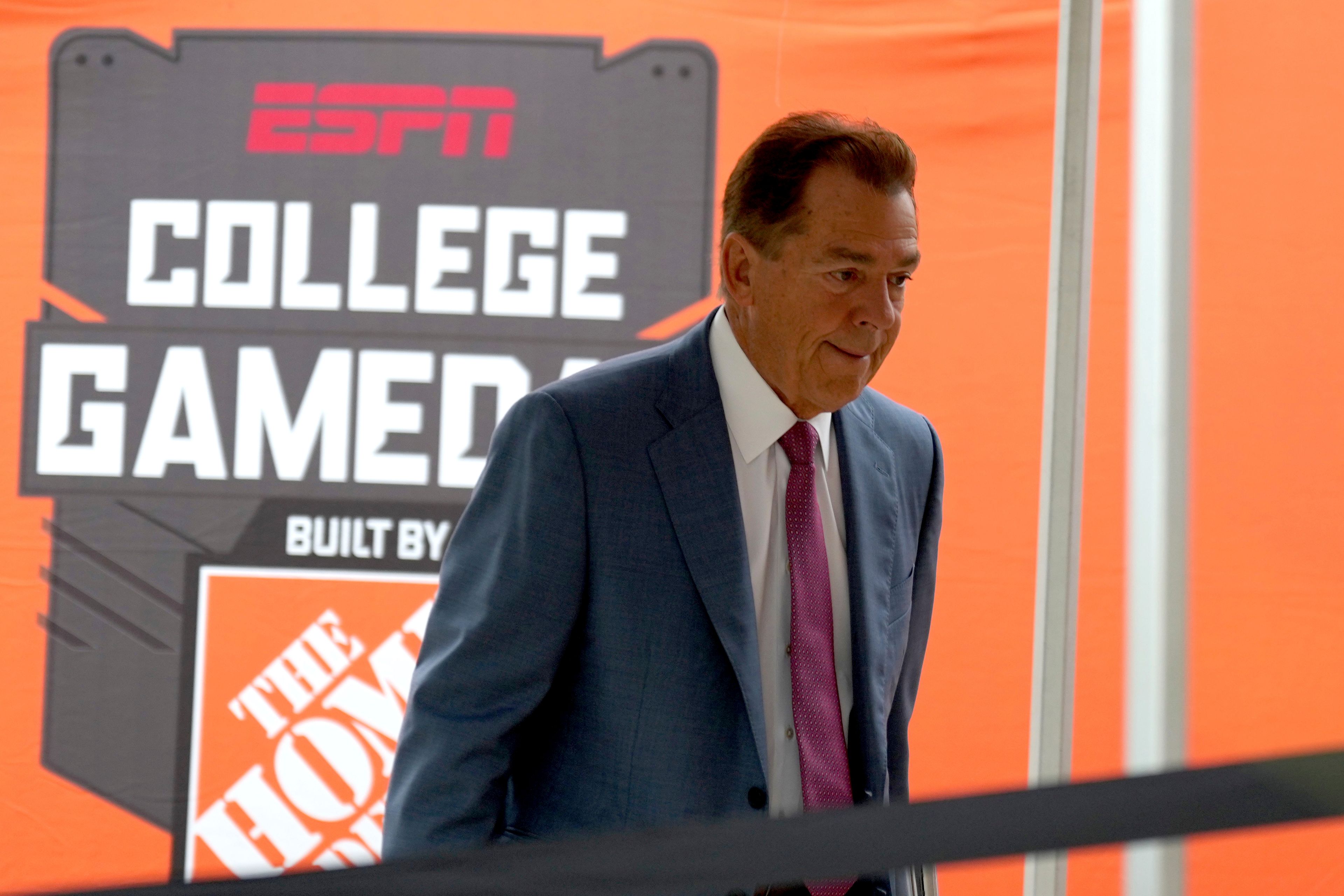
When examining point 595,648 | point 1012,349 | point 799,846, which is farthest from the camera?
point 1012,349

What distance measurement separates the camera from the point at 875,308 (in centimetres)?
118

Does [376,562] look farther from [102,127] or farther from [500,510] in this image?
[500,510]

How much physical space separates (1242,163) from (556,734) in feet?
4.89

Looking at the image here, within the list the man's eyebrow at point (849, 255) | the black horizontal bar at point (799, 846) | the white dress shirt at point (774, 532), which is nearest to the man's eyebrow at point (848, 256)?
the man's eyebrow at point (849, 255)

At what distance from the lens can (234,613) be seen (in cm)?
216

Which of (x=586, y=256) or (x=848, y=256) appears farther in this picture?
(x=586, y=256)

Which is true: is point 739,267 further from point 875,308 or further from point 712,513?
point 712,513

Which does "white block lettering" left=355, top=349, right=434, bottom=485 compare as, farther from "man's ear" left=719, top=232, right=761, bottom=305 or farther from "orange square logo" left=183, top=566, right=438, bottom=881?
"man's ear" left=719, top=232, right=761, bottom=305

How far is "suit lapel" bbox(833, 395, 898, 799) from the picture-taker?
116 cm

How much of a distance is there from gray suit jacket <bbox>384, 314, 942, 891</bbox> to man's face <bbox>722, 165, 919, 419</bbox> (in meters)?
0.11

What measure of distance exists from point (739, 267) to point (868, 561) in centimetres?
34

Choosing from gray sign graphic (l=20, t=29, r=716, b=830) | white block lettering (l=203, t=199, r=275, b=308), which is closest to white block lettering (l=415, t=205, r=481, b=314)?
gray sign graphic (l=20, t=29, r=716, b=830)

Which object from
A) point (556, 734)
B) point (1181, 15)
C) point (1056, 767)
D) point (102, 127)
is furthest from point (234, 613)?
point (1181, 15)

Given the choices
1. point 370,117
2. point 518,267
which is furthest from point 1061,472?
point 370,117
